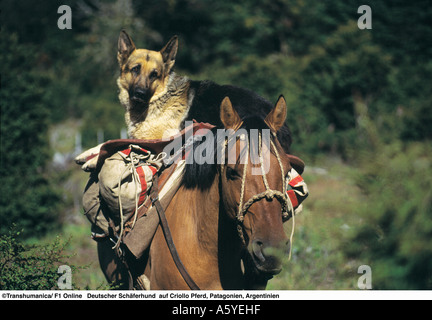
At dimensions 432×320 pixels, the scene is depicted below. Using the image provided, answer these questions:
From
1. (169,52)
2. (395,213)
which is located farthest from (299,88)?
(395,213)

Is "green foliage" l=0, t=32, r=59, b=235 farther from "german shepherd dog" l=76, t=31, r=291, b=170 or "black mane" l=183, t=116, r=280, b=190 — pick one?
"black mane" l=183, t=116, r=280, b=190

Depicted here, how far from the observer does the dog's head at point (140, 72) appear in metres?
4.54

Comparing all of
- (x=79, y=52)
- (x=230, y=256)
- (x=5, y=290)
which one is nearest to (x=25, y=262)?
(x=5, y=290)

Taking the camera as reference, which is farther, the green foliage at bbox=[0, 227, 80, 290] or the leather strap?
the green foliage at bbox=[0, 227, 80, 290]

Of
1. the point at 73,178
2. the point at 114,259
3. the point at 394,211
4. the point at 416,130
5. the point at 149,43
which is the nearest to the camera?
the point at 394,211

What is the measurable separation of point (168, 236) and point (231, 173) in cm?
86

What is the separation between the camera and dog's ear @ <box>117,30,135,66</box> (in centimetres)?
501

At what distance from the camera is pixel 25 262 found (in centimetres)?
384

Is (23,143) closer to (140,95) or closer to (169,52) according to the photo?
(169,52)

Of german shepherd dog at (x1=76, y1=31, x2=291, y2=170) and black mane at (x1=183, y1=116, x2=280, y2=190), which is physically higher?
german shepherd dog at (x1=76, y1=31, x2=291, y2=170)

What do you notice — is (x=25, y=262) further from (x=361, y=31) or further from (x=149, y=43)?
(x=149, y=43)

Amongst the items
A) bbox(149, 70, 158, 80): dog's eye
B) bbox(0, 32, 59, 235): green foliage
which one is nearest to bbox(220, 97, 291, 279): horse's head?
bbox(149, 70, 158, 80): dog's eye

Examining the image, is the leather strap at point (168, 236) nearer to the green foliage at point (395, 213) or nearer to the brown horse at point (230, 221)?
the brown horse at point (230, 221)

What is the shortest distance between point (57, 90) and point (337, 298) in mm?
25794
